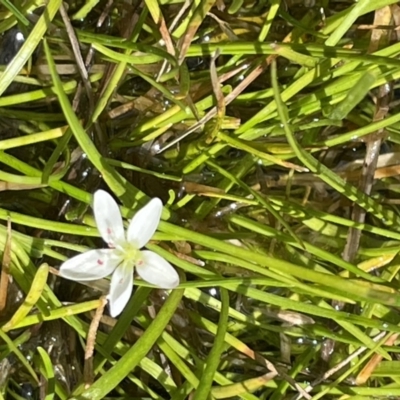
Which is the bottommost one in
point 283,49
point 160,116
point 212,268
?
point 212,268

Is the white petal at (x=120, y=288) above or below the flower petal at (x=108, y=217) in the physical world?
below

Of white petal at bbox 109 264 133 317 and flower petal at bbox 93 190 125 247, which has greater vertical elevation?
flower petal at bbox 93 190 125 247

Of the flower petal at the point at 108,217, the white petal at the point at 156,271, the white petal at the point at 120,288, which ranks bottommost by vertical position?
the white petal at the point at 120,288

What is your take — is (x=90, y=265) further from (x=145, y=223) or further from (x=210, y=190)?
(x=210, y=190)

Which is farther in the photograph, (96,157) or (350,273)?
(350,273)

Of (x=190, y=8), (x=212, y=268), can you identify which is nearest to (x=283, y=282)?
(x=212, y=268)

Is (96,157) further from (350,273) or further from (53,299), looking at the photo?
(350,273)
